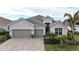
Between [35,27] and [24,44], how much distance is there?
0.70 metres

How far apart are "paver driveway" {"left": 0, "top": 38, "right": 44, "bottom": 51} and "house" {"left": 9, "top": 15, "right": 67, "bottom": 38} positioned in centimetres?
17

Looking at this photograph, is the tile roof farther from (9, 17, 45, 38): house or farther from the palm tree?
the palm tree

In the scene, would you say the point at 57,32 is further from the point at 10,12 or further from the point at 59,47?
the point at 10,12

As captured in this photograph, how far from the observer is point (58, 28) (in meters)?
6.25

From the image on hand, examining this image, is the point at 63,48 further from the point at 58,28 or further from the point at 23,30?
the point at 23,30

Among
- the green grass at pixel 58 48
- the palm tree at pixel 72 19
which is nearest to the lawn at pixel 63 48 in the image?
the green grass at pixel 58 48

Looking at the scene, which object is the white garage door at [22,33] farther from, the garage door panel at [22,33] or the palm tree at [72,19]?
the palm tree at [72,19]

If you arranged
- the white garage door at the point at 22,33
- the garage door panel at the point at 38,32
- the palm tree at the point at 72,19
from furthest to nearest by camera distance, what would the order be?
1. the white garage door at the point at 22,33
2. the garage door panel at the point at 38,32
3. the palm tree at the point at 72,19

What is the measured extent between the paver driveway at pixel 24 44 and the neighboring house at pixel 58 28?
46 cm

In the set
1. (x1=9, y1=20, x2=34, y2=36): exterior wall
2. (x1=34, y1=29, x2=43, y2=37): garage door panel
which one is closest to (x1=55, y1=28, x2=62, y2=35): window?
(x1=34, y1=29, x2=43, y2=37): garage door panel

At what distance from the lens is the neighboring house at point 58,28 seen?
618 cm

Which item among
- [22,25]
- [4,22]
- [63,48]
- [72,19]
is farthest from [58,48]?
[4,22]

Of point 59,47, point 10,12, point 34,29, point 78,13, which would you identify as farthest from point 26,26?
point 78,13
